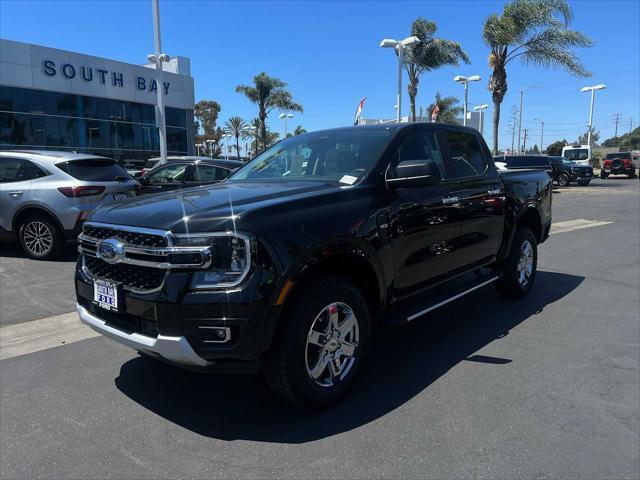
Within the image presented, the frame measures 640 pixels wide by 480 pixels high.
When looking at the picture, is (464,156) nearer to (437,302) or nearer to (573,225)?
(437,302)

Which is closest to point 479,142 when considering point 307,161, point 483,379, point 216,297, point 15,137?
point 307,161

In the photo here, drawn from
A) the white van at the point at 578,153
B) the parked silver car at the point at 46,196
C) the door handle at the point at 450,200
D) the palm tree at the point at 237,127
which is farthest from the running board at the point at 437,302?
the palm tree at the point at 237,127

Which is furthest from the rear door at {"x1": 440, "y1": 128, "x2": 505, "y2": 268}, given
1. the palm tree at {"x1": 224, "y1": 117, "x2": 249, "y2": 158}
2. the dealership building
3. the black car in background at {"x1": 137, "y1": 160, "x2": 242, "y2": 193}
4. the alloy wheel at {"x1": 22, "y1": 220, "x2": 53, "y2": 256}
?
the palm tree at {"x1": 224, "y1": 117, "x2": 249, "y2": 158}

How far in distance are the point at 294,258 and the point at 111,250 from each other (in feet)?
3.71

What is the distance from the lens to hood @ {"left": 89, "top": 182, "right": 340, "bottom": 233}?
278cm

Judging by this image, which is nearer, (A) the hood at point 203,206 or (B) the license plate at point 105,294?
(A) the hood at point 203,206

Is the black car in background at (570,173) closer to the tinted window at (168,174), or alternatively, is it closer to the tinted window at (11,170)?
the tinted window at (168,174)

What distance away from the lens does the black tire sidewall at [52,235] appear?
7527mm

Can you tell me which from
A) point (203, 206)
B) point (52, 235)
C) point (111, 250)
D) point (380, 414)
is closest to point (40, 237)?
point (52, 235)

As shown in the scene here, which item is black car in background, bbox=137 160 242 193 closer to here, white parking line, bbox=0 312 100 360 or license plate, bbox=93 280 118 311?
white parking line, bbox=0 312 100 360

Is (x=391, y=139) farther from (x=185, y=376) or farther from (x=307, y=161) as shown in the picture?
(x=185, y=376)

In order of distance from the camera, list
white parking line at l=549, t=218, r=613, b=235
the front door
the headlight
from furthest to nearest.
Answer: white parking line at l=549, t=218, r=613, b=235, the front door, the headlight

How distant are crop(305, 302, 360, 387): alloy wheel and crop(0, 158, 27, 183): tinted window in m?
6.63

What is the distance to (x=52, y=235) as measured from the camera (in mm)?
7520
